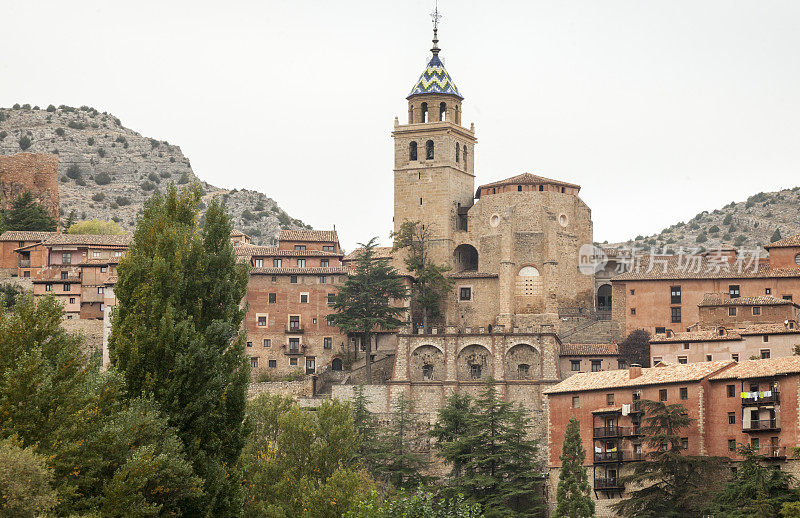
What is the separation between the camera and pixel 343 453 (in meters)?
51.0

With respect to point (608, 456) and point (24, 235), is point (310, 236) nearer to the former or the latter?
point (24, 235)

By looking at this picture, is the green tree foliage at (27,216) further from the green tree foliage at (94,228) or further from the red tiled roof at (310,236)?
the red tiled roof at (310,236)

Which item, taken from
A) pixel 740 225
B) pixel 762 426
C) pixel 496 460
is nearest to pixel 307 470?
pixel 496 460

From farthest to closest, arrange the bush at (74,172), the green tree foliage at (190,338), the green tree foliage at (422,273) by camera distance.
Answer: the bush at (74,172), the green tree foliage at (422,273), the green tree foliage at (190,338)

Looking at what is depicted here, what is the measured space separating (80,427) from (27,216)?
72.8 m

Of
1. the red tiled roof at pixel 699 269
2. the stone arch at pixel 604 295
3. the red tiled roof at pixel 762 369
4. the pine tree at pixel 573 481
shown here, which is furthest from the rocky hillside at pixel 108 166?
the red tiled roof at pixel 762 369

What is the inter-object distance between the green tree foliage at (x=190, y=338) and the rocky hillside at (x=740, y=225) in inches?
4051

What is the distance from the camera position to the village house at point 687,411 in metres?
57.8

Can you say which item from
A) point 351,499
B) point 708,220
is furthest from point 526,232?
point 708,220

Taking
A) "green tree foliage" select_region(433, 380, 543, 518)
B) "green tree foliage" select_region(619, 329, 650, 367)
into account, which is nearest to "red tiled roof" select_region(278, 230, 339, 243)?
"green tree foliage" select_region(619, 329, 650, 367)

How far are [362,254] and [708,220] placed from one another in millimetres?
A: 78819

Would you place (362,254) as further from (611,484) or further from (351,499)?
(351,499)

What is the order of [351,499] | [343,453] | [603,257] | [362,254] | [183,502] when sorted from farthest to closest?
[603,257] < [362,254] < [343,453] < [351,499] < [183,502]

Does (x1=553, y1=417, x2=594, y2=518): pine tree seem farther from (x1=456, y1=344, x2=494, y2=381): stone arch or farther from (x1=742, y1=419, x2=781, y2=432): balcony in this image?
(x1=456, y1=344, x2=494, y2=381): stone arch
